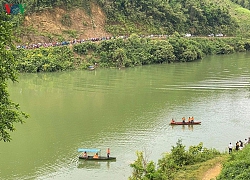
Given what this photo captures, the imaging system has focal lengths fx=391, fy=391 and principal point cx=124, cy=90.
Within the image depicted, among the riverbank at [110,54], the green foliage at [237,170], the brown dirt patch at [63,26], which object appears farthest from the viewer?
the brown dirt patch at [63,26]

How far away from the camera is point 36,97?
3884 centimetres

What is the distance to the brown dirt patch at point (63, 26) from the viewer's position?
58.1 meters

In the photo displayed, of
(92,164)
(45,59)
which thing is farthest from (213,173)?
(45,59)

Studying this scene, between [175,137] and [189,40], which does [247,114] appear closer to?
[175,137]

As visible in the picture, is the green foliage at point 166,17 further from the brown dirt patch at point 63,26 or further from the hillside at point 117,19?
the brown dirt patch at point 63,26

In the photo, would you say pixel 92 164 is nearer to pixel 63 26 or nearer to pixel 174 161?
pixel 174 161

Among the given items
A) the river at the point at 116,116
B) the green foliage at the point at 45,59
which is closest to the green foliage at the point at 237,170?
the river at the point at 116,116

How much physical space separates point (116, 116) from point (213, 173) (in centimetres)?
1398

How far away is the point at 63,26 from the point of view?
6047cm

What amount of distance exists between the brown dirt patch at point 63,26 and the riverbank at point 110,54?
11.9ft

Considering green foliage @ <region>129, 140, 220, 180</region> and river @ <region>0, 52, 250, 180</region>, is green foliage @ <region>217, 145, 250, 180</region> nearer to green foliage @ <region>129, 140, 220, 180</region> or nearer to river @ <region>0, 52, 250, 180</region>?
green foliage @ <region>129, 140, 220, 180</region>

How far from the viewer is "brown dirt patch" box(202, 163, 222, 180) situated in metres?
17.8

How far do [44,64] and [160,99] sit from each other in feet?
71.5

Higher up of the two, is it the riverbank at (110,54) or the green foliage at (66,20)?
the green foliage at (66,20)
